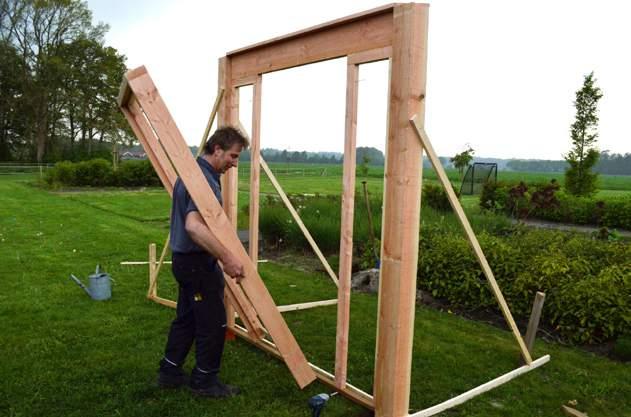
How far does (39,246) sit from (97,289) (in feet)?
12.9

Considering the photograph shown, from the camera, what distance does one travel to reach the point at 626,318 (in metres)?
4.76

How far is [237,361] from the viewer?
443 centimetres

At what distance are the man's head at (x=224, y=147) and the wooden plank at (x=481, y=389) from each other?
2.18m

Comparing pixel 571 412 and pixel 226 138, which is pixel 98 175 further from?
pixel 571 412

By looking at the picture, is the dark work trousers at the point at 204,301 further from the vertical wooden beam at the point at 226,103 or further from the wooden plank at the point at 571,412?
the wooden plank at the point at 571,412

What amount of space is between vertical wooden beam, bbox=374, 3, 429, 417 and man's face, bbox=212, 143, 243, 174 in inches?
41.7

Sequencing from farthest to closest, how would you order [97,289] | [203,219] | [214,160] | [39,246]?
[39,246] < [97,289] < [214,160] < [203,219]

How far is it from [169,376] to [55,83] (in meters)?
38.7

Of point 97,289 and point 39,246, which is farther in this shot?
point 39,246

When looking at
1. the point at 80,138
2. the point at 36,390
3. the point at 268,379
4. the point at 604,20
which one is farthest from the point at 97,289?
the point at 80,138

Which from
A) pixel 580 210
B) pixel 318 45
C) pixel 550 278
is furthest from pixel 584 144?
pixel 318 45

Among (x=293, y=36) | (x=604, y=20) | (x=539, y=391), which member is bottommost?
(x=539, y=391)

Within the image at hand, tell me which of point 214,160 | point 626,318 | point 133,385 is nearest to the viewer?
point 214,160

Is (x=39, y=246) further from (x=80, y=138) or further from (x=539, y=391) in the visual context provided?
(x=80, y=138)
